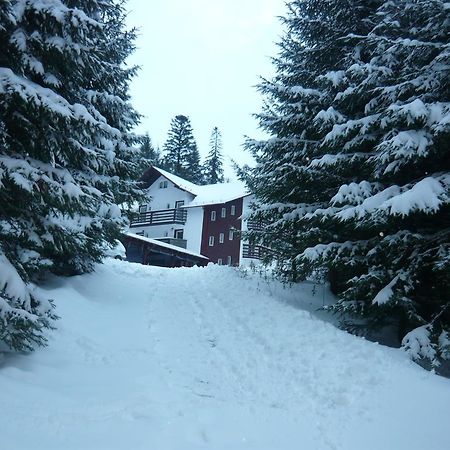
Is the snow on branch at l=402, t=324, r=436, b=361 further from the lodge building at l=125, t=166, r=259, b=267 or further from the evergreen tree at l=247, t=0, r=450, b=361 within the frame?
the lodge building at l=125, t=166, r=259, b=267

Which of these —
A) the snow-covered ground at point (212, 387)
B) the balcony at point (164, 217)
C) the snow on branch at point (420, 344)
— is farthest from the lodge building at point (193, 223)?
the snow on branch at point (420, 344)

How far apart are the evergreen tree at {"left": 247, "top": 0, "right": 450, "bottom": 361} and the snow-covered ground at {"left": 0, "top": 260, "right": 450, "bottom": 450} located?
1335 mm

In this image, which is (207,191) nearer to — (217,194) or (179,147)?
(217,194)

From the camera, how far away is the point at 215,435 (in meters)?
5.18

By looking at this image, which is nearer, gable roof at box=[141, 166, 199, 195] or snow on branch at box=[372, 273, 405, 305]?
snow on branch at box=[372, 273, 405, 305]

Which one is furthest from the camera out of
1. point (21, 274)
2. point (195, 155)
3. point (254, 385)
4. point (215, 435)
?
point (195, 155)

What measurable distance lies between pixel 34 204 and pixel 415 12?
8.52 metres

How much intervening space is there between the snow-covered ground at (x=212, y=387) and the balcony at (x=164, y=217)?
106 feet

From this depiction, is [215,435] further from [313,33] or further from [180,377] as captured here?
[313,33]

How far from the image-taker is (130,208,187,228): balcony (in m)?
42.7

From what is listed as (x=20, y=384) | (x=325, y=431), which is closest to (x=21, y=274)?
(x=20, y=384)

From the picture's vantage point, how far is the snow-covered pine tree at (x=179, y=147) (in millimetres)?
70375

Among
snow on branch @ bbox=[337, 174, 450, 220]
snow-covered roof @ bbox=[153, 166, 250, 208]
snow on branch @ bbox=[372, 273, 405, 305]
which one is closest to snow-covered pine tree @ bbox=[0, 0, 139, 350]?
snow on branch @ bbox=[337, 174, 450, 220]

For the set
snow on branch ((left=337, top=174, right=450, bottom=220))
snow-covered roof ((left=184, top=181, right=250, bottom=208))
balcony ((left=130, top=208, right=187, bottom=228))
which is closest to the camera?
snow on branch ((left=337, top=174, right=450, bottom=220))
